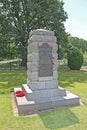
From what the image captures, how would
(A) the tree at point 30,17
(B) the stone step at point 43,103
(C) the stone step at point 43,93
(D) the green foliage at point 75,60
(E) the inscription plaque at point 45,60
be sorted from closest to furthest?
1. (B) the stone step at point 43,103
2. (C) the stone step at point 43,93
3. (E) the inscription plaque at point 45,60
4. (A) the tree at point 30,17
5. (D) the green foliage at point 75,60

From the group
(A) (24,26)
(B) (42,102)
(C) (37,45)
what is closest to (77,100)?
(B) (42,102)

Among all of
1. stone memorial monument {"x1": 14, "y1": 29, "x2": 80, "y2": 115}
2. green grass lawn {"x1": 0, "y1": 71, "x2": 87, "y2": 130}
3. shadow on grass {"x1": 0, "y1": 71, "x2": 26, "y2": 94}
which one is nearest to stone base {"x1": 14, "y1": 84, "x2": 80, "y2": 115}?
stone memorial monument {"x1": 14, "y1": 29, "x2": 80, "y2": 115}

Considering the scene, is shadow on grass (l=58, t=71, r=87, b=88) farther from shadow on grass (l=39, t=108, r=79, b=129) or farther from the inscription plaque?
shadow on grass (l=39, t=108, r=79, b=129)

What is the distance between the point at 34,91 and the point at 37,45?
Answer: 191cm

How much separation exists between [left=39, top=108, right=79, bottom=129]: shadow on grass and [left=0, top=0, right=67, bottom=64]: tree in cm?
1696

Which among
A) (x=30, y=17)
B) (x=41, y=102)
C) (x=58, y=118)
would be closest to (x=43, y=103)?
(x=41, y=102)

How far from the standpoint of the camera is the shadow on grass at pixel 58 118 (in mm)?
6368

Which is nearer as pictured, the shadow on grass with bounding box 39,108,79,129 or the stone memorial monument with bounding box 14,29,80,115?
the shadow on grass with bounding box 39,108,79,129

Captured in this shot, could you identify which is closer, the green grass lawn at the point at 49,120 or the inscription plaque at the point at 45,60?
the green grass lawn at the point at 49,120

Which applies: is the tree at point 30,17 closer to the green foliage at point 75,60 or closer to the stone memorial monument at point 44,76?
the green foliage at point 75,60

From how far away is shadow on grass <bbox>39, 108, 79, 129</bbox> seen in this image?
6.37 meters

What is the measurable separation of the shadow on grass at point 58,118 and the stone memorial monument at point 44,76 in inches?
25.2

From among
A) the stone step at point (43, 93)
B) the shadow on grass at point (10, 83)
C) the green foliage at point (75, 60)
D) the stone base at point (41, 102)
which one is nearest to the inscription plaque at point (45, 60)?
the stone step at point (43, 93)

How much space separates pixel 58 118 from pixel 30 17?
21309 mm
